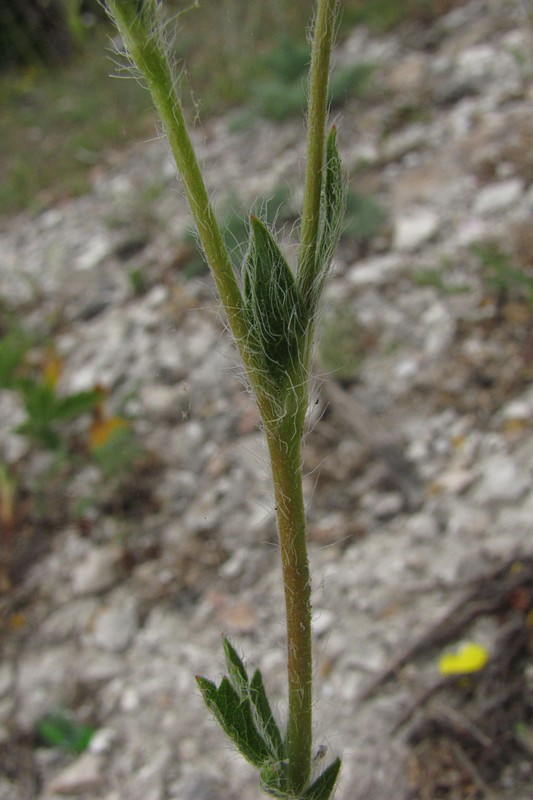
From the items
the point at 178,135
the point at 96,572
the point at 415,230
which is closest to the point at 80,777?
the point at 96,572

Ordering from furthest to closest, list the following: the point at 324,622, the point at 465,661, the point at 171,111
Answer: the point at 324,622 < the point at 465,661 < the point at 171,111

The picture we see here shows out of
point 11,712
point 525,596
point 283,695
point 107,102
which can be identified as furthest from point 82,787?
point 107,102

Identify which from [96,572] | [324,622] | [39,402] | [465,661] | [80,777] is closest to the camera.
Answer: [465,661]

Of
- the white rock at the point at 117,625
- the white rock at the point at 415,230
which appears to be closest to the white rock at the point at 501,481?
the white rock at the point at 117,625

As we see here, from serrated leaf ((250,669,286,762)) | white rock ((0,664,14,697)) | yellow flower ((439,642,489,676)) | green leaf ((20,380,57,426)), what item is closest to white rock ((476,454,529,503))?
yellow flower ((439,642,489,676))

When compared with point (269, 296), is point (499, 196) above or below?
above

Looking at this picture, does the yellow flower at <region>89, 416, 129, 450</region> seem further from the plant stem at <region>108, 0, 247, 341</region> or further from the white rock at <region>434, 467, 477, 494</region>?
the plant stem at <region>108, 0, 247, 341</region>

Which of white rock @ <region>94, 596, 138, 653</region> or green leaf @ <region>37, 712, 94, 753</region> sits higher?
white rock @ <region>94, 596, 138, 653</region>

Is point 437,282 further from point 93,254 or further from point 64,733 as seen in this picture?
point 93,254
